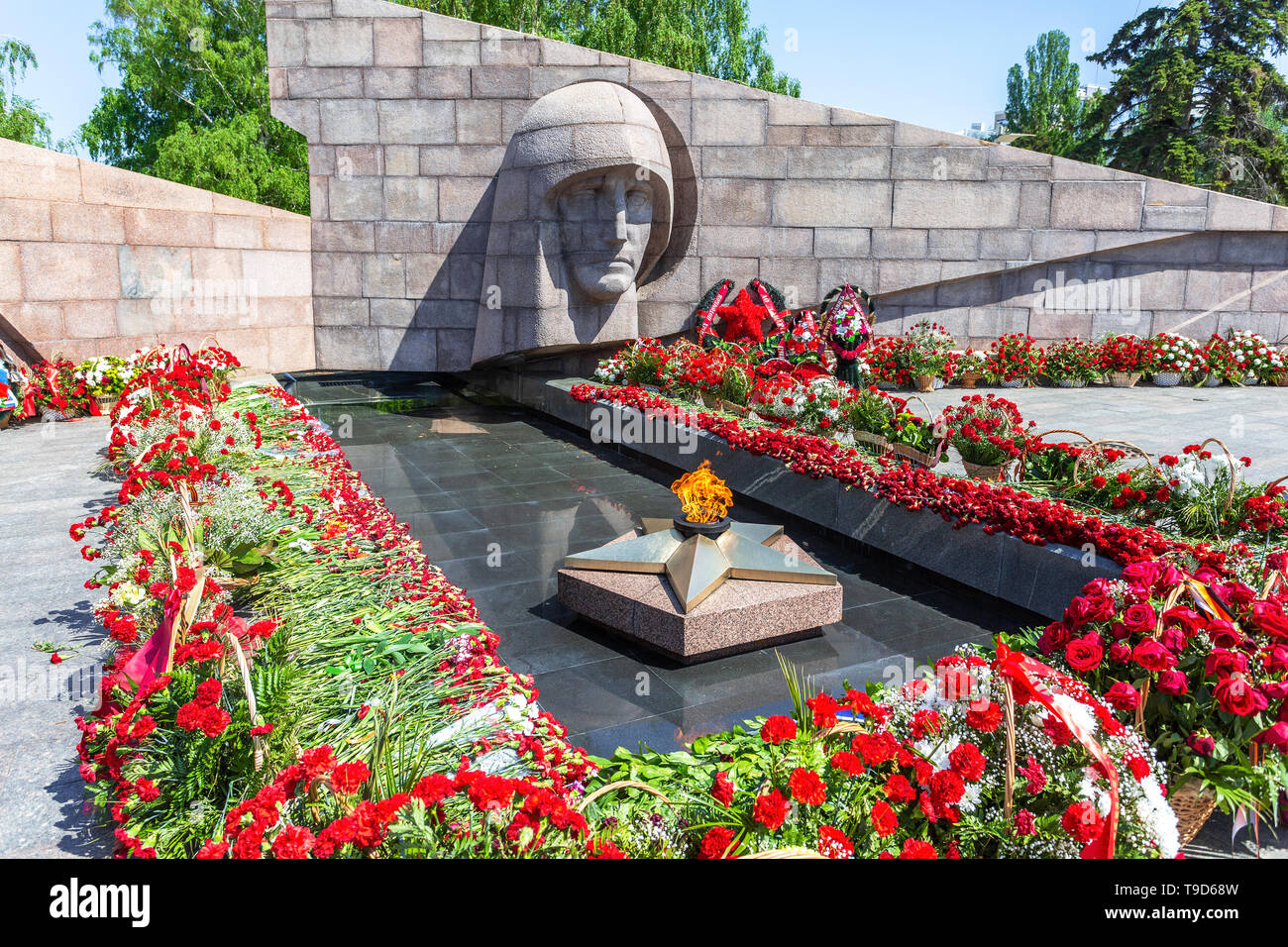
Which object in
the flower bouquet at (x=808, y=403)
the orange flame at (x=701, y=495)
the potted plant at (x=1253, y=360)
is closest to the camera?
the orange flame at (x=701, y=495)

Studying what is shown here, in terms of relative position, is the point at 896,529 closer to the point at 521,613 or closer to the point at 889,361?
the point at 521,613

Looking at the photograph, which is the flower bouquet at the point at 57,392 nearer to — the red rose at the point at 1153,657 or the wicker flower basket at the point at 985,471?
the wicker flower basket at the point at 985,471

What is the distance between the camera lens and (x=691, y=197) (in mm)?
11133

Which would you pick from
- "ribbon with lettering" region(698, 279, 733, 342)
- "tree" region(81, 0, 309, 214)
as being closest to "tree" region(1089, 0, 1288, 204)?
"ribbon with lettering" region(698, 279, 733, 342)

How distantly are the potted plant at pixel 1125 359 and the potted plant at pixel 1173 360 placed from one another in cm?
12

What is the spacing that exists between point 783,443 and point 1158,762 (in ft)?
15.2

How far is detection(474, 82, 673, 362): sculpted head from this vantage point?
973cm

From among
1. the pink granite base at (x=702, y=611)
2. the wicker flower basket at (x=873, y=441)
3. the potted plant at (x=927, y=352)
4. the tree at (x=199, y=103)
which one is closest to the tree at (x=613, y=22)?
the tree at (x=199, y=103)

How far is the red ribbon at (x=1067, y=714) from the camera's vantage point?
2.07 m

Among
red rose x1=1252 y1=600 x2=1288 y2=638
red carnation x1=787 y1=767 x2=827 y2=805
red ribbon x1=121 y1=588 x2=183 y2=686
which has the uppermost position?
red rose x1=1252 y1=600 x2=1288 y2=638

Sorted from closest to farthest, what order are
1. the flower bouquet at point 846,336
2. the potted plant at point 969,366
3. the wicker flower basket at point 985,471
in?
1. the wicker flower basket at point 985,471
2. the flower bouquet at point 846,336
3. the potted plant at point 969,366

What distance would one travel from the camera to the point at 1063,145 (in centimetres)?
3475

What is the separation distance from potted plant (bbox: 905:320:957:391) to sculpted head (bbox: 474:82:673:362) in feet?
12.1

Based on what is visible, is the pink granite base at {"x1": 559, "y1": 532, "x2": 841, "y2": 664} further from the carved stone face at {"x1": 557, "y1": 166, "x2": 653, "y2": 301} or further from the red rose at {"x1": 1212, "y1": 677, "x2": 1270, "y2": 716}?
the carved stone face at {"x1": 557, "y1": 166, "x2": 653, "y2": 301}
